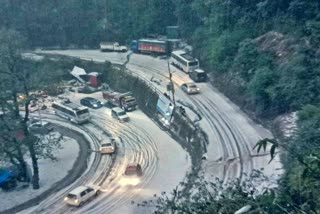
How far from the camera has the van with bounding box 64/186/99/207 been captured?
104 ft

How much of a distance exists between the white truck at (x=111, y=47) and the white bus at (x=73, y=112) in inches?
607

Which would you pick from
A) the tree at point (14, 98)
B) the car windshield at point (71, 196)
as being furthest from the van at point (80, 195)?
the tree at point (14, 98)

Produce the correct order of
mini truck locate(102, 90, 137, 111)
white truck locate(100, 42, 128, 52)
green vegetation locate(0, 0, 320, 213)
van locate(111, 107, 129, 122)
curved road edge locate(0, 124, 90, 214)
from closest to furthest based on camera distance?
green vegetation locate(0, 0, 320, 213) → curved road edge locate(0, 124, 90, 214) → van locate(111, 107, 129, 122) → mini truck locate(102, 90, 137, 111) → white truck locate(100, 42, 128, 52)

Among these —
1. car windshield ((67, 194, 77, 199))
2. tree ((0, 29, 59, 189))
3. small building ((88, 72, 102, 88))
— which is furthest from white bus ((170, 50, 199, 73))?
car windshield ((67, 194, 77, 199))

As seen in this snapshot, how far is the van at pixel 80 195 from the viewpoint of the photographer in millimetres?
31781

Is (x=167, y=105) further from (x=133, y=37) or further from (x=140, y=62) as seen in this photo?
(x=133, y=37)

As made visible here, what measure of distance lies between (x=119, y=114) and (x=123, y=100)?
8.38ft

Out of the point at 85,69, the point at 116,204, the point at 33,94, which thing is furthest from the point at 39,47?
the point at 116,204

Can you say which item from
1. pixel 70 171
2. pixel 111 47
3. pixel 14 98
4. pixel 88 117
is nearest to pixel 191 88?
pixel 88 117

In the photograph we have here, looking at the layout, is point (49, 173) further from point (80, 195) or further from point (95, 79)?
point (95, 79)

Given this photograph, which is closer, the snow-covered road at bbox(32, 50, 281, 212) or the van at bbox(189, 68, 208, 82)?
the snow-covered road at bbox(32, 50, 281, 212)

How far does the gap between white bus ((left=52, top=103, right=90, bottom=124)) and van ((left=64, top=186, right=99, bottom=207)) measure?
45.2 ft

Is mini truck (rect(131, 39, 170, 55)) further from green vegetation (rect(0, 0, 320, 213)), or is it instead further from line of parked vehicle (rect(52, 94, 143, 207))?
line of parked vehicle (rect(52, 94, 143, 207))

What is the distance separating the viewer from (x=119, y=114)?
45.7 meters
